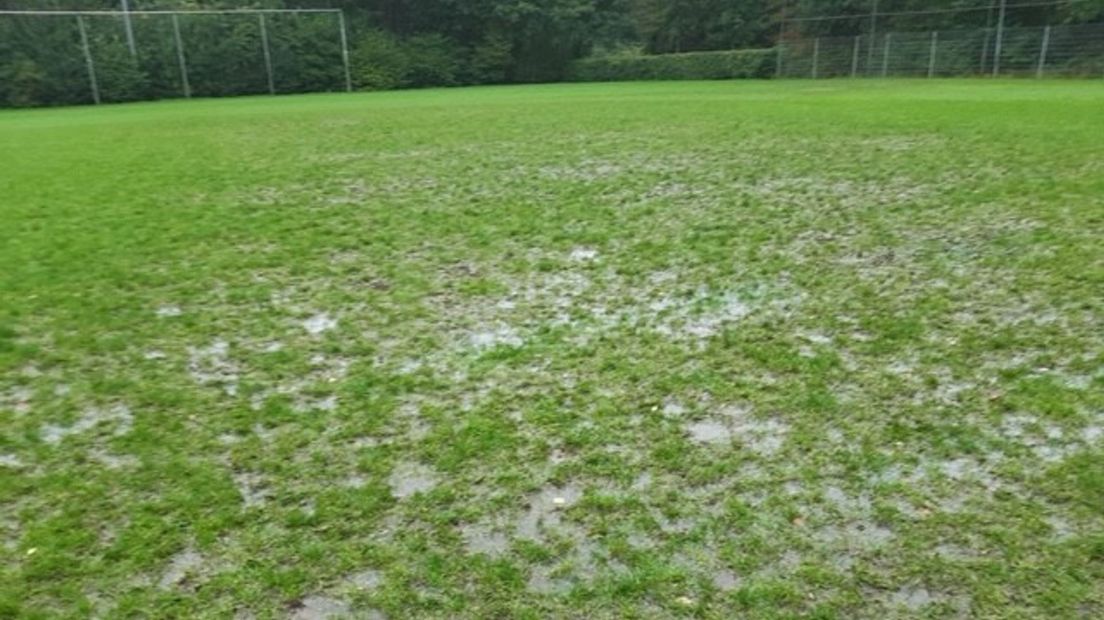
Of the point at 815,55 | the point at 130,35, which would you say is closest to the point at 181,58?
the point at 130,35

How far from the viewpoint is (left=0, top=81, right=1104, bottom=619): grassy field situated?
9.25ft

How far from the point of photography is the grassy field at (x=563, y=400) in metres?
2.82

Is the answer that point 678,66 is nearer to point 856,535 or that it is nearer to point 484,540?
point 856,535

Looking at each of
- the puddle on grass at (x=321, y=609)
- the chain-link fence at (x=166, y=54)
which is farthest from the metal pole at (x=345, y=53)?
the puddle on grass at (x=321, y=609)

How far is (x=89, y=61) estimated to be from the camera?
97.3 feet

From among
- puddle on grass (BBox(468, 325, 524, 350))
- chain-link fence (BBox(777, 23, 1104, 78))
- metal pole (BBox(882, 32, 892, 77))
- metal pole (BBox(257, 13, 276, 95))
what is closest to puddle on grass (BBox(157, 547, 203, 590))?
puddle on grass (BBox(468, 325, 524, 350))

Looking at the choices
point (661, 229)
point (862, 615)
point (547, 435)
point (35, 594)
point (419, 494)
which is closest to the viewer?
point (862, 615)

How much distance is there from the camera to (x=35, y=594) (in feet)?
9.15

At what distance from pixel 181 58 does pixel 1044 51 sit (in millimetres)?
27790

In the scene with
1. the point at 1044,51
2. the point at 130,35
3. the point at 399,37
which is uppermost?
the point at 130,35

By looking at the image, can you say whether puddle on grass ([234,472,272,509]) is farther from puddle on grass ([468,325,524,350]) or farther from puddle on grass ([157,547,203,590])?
puddle on grass ([468,325,524,350])

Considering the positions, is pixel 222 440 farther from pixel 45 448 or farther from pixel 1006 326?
pixel 1006 326

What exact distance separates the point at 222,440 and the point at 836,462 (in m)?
2.54

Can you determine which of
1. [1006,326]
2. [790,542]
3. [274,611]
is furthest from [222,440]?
[1006,326]
